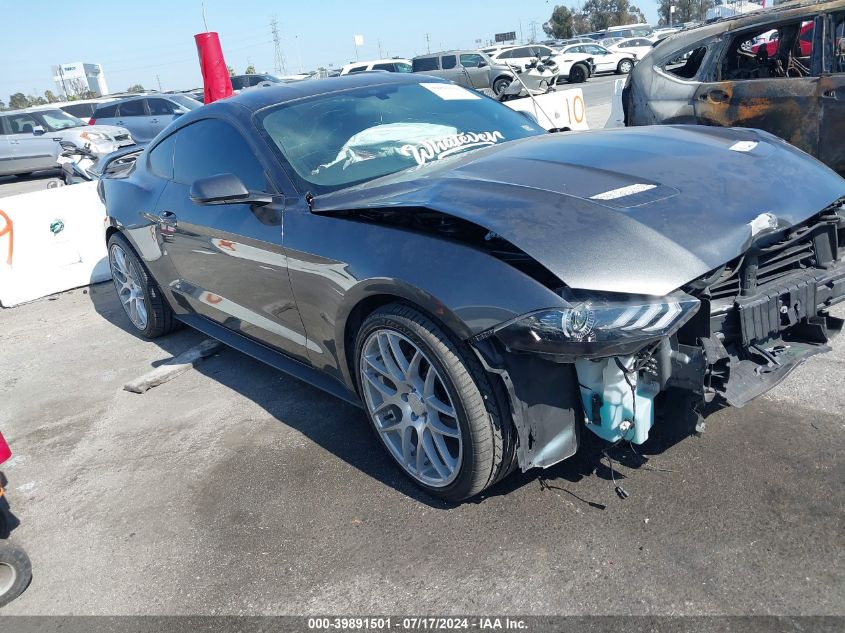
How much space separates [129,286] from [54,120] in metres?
15.0

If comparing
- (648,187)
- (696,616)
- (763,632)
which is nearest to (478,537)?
(696,616)

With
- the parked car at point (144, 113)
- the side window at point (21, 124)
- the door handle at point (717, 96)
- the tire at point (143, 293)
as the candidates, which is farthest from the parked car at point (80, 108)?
the door handle at point (717, 96)

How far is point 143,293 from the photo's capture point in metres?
5.23

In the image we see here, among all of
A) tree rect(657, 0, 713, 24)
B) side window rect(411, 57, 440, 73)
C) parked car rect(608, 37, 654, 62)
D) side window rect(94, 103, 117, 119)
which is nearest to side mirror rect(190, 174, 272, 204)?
side window rect(94, 103, 117, 119)

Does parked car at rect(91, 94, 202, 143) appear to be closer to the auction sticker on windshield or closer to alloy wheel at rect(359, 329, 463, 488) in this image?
the auction sticker on windshield

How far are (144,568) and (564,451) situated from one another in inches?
67.4

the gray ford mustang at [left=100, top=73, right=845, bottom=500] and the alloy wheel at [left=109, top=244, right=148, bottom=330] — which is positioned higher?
the gray ford mustang at [left=100, top=73, right=845, bottom=500]

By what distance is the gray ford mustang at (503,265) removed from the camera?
2389 mm

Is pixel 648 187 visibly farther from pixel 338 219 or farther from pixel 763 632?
pixel 763 632

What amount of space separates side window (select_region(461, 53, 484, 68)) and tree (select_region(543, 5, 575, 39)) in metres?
55.1

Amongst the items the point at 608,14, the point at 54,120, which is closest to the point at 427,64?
the point at 54,120

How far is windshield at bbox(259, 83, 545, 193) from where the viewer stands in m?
3.44

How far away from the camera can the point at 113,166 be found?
580 cm

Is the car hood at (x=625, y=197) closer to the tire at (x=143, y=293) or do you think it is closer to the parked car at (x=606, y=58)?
the tire at (x=143, y=293)
